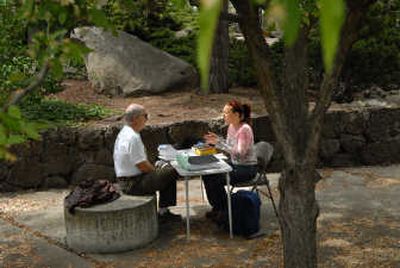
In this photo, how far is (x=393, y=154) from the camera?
10172 mm

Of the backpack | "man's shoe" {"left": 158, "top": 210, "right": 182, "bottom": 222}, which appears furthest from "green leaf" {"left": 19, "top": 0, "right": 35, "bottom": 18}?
"man's shoe" {"left": 158, "top": 210, "right": 182, "bottom": 222}

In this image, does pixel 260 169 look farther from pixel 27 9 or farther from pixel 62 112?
pixel 27 9

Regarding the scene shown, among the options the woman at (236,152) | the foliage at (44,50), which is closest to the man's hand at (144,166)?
the woman at (236,152)

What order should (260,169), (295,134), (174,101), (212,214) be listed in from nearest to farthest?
(295,134)
(260,169)
(212,214)
(174,101)

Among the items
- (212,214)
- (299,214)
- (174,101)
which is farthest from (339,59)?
(174,101)

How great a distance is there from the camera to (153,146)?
9562mm

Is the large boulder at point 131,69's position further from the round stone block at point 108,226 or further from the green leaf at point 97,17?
the green leaf at point 97,17

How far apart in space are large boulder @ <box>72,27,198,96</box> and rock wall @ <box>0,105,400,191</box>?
87.5 inches

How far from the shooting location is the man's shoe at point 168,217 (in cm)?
737

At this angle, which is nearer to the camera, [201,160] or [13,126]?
[13,126]

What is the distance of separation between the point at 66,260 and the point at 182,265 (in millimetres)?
1169

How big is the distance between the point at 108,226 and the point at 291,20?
5.86 m

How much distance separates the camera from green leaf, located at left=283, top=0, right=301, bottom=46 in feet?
2.30

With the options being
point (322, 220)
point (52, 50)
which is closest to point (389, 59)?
point (322, 220)
